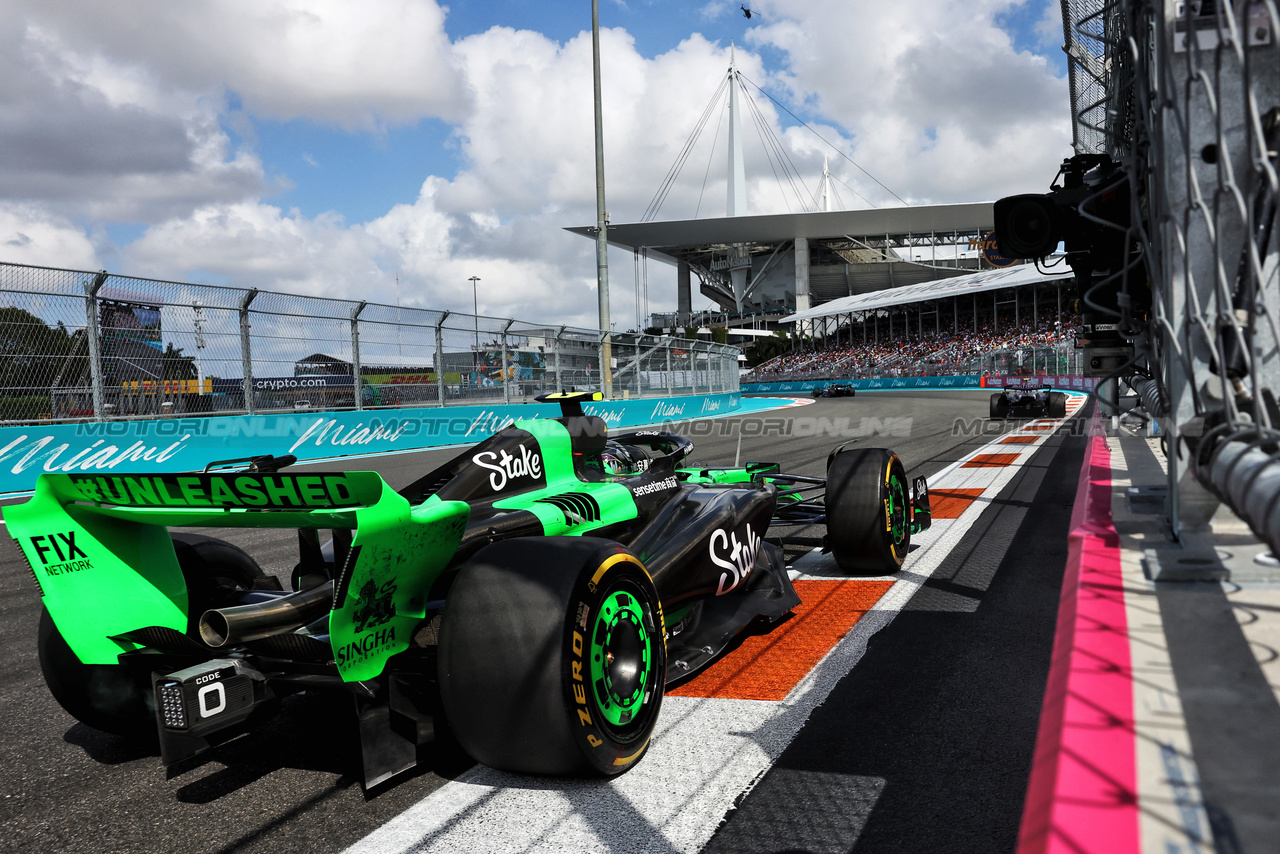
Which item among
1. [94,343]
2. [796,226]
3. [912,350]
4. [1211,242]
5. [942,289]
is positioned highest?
[796,226]

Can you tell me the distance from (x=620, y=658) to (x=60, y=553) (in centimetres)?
170

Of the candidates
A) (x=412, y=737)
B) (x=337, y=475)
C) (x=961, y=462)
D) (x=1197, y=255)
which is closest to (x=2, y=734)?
(x=412, y=737)

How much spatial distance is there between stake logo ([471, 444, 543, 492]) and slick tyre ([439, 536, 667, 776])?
1.14 meters

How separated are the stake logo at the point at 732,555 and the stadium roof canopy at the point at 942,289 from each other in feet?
163

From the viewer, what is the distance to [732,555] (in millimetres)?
3951

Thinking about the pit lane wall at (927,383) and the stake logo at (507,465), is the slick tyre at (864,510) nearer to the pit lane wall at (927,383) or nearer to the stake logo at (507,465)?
the stake logo at (507,465)

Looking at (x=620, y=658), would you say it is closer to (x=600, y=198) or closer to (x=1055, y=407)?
(x=600, y=198)

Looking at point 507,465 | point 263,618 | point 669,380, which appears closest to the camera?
point 263,618

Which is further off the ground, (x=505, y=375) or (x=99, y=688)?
(x=505, y=375)

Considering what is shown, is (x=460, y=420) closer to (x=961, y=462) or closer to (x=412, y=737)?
(x=961, y=462)

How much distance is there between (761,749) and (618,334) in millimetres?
19520

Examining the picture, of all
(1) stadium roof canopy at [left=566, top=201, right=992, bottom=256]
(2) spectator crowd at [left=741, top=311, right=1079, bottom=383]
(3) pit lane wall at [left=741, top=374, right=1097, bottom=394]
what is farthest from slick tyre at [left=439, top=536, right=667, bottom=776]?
(1) stadium roof canopy at [left=566, top=201, right=992, bottom=256]

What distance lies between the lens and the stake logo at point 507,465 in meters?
3.77

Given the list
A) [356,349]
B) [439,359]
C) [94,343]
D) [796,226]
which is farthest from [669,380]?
[796,226]
